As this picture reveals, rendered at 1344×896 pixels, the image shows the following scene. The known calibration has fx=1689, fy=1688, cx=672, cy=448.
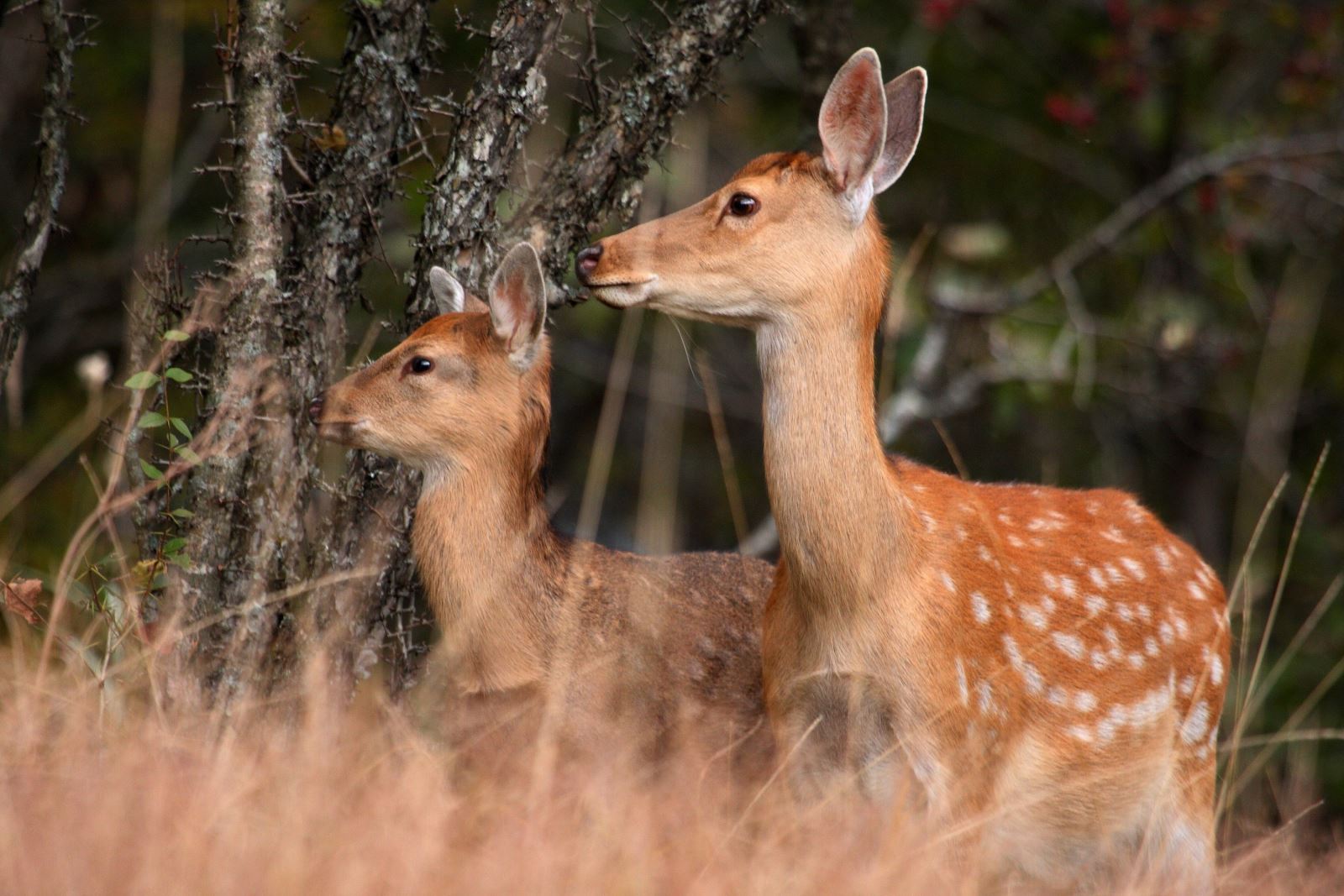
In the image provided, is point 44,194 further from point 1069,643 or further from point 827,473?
point 1069,643

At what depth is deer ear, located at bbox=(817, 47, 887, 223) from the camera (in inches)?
193

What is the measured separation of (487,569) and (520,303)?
0.84 meters

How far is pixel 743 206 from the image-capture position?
5.04 meters

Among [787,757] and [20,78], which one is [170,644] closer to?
[787,757]

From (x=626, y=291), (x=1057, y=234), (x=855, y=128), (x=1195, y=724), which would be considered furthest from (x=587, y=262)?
(x=1057, y=234)

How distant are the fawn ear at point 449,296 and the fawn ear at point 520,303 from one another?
0.64 feet

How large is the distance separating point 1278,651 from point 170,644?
25.7ft

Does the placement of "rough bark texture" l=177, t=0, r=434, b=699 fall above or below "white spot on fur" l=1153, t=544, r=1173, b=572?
above

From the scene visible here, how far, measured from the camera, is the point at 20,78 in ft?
35.4

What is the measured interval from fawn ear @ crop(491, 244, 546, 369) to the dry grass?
1240 millimetres

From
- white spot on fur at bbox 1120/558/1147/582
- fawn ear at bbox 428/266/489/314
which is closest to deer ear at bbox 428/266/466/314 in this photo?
fawn ear at bbox 428/266/489/314

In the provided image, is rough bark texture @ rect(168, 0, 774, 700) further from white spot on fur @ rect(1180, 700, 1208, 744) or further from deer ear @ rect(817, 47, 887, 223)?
white spot on fur @ rect(1180, 700, 1208, 744)

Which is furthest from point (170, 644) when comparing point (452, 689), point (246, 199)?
point (246, 199)

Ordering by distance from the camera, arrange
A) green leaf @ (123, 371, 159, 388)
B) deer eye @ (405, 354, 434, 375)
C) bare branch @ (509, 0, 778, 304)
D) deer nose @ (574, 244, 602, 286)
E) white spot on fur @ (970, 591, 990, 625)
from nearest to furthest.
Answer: green leaf @ (123, 371, 159, 388) < deer nose @ (574, 244, 602, 286) < white spot on fur @ (970, 591, 990, 625) < deer eye @ (405, 354, 434, 375) < bare branch @ (509, 0, 778, 304)
